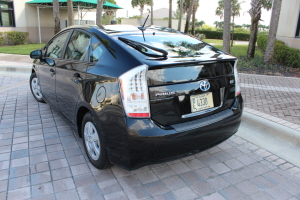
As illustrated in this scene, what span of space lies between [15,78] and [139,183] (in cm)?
659

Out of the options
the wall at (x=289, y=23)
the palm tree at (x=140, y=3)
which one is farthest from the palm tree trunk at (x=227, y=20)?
the palm tree at (x=140, y=3)

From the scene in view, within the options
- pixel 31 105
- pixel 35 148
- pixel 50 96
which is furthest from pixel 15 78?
pixel 35 148

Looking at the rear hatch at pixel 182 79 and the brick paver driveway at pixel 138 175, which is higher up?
the rear hatch at pixel 182 79

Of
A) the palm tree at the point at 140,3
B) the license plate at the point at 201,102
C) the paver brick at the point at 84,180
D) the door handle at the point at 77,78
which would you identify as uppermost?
the palm tree at the point at 140,3

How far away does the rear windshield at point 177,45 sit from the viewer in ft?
9.15

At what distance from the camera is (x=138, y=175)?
9.46 feet

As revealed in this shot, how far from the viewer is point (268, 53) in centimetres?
980

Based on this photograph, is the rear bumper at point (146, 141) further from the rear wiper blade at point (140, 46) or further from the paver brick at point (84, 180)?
the rear wiper blade at point (140, 46)

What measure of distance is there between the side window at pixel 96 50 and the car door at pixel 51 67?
92 cm

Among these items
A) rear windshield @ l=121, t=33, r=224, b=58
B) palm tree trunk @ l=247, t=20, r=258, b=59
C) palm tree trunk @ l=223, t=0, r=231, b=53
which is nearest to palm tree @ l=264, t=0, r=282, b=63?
palm tree trunk @ l=247, t=20, r=258, b=59

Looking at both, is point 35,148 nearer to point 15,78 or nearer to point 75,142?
point 75,142

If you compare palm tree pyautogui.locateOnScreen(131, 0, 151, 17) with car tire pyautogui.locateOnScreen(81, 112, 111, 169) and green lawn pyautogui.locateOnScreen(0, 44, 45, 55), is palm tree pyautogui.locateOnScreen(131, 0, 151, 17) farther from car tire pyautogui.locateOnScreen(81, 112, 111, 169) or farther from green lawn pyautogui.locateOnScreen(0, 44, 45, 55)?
car tire pyautogui.locateOnScreen(81, 112, 111, 169)

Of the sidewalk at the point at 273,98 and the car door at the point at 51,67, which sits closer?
the car door at the point at 51,67

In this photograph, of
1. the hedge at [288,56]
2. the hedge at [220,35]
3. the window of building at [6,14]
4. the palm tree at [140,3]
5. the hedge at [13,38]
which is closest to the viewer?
the hedge at [288,56]
